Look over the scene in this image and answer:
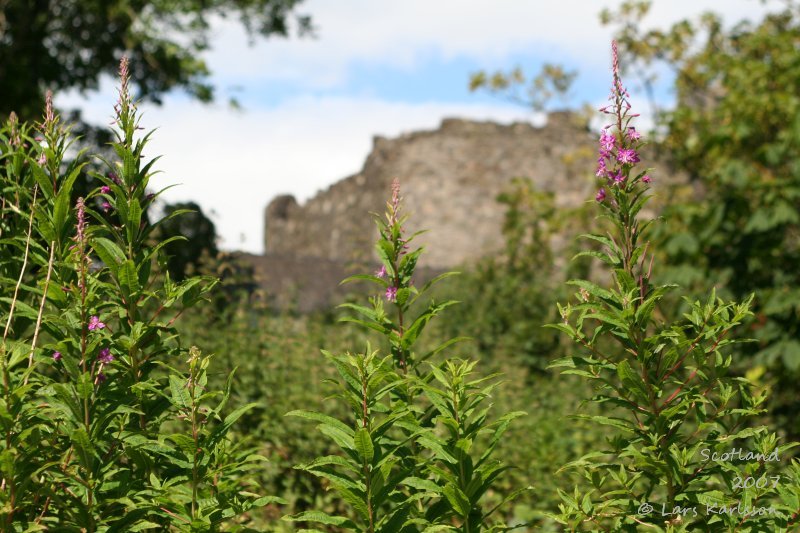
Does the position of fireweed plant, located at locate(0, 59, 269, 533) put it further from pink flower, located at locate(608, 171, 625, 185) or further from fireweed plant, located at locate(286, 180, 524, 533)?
pink flower, located at locate(608, 171, 625, 185)

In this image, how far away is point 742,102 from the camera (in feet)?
39.8

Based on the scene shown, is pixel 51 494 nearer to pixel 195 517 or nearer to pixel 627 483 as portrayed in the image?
pixel 195 517

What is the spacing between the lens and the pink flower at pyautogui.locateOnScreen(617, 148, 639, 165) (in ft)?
9.24

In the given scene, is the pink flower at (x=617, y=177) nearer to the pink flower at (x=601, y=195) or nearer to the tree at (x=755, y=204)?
the pink flower at (x=601, y=195)

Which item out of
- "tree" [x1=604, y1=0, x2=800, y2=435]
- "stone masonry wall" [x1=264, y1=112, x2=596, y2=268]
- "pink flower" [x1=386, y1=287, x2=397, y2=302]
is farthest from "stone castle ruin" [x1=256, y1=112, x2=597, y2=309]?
"pink flower" [x1=386, y1=287, x2=397, y2=302]

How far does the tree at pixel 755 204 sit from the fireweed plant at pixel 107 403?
2619 mm

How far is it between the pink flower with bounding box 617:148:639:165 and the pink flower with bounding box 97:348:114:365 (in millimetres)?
1685

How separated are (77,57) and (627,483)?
45.2ft

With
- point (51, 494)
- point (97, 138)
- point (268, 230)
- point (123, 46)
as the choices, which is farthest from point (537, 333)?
point (268, 230)

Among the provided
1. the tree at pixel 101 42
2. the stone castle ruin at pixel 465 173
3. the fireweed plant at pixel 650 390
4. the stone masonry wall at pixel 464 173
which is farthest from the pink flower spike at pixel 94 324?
the stone masonry wall at pixel 464 173

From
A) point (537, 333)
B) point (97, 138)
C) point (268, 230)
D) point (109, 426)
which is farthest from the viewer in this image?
point (268, 230)

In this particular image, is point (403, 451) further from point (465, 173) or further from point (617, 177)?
point (465, 173)

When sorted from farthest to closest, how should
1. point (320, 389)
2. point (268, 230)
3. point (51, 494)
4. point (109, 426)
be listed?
point (268, 230) < point (320, 389) < point (109, 426) < point (51, 494)

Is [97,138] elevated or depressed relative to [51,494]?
elevated
